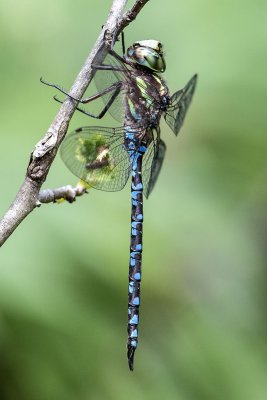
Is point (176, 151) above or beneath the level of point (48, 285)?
above

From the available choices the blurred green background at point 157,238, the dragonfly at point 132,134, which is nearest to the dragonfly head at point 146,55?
the dragonfly at point 132,134

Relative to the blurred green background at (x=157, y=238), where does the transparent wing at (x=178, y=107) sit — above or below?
above

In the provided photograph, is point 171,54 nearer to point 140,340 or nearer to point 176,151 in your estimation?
point 176,151

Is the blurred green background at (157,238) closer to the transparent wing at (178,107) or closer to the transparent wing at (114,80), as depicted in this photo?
the transparent wing at (178,107)

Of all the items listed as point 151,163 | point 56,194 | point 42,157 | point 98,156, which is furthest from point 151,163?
point 42,157

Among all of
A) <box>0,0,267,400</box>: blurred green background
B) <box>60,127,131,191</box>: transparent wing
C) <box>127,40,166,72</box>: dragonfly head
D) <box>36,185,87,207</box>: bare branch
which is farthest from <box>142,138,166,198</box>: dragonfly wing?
<box>0,0,267,400</box>: blurred green background

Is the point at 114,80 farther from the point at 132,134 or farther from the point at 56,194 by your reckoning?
the point at 56,194

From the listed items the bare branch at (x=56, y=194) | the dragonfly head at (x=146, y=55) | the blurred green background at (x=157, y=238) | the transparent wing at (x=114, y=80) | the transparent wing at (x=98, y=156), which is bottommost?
the blurred green background at (x=157, y=238)

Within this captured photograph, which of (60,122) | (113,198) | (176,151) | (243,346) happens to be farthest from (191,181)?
(60,122)
